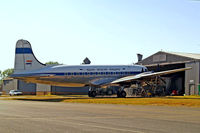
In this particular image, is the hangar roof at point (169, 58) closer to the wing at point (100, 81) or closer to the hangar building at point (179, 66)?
the hangar building at point (179, 66)

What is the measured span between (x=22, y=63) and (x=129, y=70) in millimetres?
17297

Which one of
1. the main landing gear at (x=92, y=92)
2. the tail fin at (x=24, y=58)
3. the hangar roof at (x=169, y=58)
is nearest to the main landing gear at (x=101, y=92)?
the main landing gear at (x=92, y=92)

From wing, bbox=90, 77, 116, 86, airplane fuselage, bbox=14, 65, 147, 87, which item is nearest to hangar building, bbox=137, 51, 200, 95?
airplane fuselage, bbox=14, 65, 147, 87

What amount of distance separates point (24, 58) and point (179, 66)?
3798 cm

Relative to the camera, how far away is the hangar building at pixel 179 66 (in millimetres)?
62569

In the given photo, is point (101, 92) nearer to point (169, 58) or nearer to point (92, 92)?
point (92, 92)

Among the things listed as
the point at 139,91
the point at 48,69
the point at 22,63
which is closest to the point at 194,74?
the point at 139,91

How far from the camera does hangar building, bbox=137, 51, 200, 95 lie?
6257 centimetres

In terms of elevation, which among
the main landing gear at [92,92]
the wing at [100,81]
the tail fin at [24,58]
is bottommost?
the main landing gear at [92,92]

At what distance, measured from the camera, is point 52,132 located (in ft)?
40.7

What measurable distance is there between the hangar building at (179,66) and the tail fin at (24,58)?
23.1 meters

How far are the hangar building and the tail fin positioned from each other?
2311 centimetres

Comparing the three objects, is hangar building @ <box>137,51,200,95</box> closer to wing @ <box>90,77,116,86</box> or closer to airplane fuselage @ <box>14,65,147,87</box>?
airplane fuselage @ <box>14,65,147,87</box>

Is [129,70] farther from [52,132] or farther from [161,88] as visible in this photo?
[52,132]
